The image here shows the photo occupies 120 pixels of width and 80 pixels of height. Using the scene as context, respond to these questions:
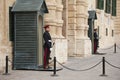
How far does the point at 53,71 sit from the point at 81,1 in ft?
31.2

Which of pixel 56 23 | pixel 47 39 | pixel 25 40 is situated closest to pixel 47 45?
pixel 47 39

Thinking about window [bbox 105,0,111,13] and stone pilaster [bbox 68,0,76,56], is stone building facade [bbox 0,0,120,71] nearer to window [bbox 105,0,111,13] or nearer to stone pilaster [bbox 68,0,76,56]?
stone pilaster [bbox 68,0,76,56]

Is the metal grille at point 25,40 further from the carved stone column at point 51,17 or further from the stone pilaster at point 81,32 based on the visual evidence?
the stone pilaster at point 81,32

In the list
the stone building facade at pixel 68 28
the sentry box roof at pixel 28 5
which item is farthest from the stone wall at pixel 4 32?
the sentry box roof at pixel 28 5

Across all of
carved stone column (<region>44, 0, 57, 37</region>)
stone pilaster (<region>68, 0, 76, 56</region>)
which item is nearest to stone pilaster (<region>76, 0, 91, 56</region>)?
stone pilaster (<region>68, 0, 76, 56</region>)

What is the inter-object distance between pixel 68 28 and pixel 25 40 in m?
8.28

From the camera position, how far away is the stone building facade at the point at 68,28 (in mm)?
17734

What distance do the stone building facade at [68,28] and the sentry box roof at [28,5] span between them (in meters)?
0.28

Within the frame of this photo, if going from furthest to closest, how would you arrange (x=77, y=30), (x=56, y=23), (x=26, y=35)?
(x=77, y=30) < (x=56, y=23) < (x=26, y=35)

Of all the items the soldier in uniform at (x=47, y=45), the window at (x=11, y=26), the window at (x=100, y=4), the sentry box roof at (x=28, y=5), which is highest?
the window at (x=100, y=4)

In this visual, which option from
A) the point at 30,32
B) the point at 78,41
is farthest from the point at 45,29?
the point at 78,41

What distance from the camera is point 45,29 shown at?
18297mm

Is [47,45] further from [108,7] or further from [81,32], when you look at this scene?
[108,7]

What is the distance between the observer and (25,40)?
59.2 feet
